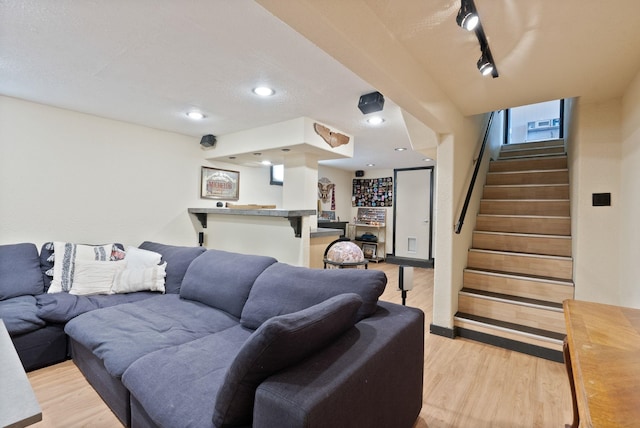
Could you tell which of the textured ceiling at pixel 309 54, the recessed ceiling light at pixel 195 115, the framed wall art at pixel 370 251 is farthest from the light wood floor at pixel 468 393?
the framed wall art at pixel 370 251

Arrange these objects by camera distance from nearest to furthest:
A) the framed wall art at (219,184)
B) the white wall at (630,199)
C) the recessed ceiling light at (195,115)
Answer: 1. the white wall at (630,199)
2. the recessed ceiling light at (195,115)
3. the framed wall art at (219,184)

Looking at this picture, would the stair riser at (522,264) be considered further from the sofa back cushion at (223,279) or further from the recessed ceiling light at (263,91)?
the recessed ceiling light at (263,91)

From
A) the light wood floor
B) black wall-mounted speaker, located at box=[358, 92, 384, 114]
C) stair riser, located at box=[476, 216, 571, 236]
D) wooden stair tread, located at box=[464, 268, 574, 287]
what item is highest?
black wall-mounted speaker, located at box=[358, 92, 384, 114]

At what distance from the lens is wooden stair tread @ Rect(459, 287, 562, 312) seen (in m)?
2.54

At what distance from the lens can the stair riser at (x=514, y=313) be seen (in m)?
2.48

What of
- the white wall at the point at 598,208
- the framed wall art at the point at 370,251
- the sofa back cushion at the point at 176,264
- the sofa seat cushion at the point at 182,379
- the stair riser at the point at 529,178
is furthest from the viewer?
the framed wall art at the point at 370,251

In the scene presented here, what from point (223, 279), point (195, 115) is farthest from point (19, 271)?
point (195, 115)

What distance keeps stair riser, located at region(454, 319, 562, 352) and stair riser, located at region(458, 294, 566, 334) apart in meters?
0.19

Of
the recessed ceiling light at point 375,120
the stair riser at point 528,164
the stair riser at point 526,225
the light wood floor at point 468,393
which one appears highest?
the recessed ceiling light at point 375,120

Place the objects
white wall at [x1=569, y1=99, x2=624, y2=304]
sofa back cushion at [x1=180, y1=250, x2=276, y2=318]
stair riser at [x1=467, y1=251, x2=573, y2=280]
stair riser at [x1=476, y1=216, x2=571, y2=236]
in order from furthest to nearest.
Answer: stair riser at [x1=476, y1=216, x2=571, y2=236] → stair riser at [x1=467, y1=251, x2=573, y2=280] → white wall at [x1=569, y1=99, x2=624, y2=304] → sofa back cushion at [x1=180, y1=250, x2=276, y2=318]

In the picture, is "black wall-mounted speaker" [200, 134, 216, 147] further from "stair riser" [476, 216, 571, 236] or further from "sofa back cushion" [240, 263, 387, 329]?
"stair riser" [476, 216, 571, 236]

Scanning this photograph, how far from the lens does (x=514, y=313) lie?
105 inches

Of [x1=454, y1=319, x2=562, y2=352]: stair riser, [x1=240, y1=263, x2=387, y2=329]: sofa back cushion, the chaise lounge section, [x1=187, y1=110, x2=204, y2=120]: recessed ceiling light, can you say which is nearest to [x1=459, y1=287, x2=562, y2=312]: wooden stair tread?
[x1=454, y1=319, x2=562, y2=352]: stair riser

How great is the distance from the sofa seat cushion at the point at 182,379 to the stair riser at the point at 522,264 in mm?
2700
